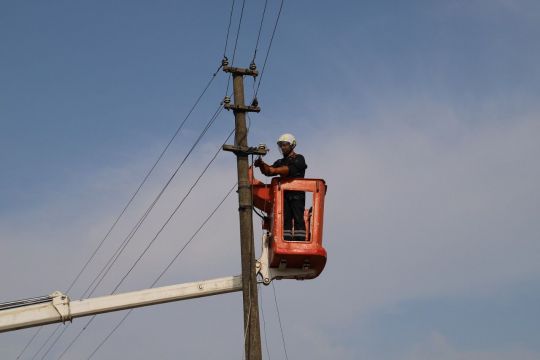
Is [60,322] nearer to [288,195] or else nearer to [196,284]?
[196,284]

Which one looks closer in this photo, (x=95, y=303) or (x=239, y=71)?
(x=95, y=303)

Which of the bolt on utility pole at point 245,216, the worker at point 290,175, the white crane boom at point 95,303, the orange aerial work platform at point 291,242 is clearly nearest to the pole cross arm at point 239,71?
the bolt on utility pole at point 245,216

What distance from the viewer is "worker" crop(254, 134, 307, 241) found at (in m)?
14.3

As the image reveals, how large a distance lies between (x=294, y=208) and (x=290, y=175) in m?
0.58

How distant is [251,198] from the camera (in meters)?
14.1

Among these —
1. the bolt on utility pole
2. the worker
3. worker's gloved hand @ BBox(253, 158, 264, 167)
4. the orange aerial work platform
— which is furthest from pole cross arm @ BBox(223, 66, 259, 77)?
the orange aerial work platform

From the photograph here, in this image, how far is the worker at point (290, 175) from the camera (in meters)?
14.3

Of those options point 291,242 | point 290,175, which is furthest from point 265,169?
point 291,242

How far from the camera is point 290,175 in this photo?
1457 cm

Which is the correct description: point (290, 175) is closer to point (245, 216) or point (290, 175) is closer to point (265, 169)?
point (265, 169)

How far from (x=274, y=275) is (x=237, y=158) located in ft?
Result: 6.50

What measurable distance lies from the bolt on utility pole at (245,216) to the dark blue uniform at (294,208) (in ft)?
2.23

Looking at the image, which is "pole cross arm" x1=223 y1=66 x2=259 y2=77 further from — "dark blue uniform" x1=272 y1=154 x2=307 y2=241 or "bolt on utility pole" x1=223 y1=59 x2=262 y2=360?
"dark blue uniform" x1=272 y1=154 x2=307 y2=241

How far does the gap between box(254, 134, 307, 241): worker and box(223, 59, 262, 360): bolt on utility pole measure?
372 millimetres
